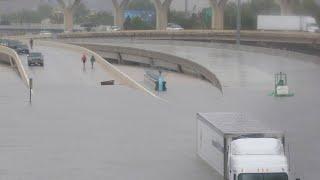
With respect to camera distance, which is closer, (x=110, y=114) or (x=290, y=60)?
(x=110, y=114)

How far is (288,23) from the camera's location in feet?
270

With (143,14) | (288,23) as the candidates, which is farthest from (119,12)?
(288,23)

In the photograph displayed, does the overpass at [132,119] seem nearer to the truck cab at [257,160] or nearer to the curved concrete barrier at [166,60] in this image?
the curved concrete barrier at [166,60]

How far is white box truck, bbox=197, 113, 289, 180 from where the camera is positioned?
16000 millimetres

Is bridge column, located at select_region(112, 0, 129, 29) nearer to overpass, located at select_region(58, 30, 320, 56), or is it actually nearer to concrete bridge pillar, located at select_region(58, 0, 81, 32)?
concrete bridge pillar, located at select_region(58, 0, 81, 32)

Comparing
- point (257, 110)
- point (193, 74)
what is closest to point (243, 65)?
point (193, 74)

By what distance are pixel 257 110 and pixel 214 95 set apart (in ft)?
35.2

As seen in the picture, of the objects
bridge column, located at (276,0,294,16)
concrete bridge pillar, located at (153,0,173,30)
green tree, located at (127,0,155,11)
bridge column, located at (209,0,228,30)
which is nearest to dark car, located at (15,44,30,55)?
bridge column, located at (276,0,294,16)

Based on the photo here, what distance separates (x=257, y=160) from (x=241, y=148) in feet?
2.29

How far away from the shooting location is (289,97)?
39594 millimetres

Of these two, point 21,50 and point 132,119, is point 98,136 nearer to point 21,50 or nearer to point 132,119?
point 132,119

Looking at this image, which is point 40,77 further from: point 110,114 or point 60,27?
point 60,27

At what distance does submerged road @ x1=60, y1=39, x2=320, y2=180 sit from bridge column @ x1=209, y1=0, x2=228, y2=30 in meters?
46.9

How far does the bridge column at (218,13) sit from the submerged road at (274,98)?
4687cm
